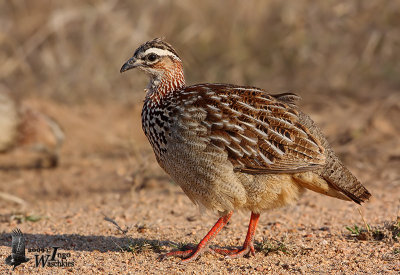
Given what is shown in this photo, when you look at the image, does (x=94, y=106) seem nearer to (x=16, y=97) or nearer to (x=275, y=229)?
(x=16, y=97)

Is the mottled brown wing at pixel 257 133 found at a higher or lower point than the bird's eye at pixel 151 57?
lower

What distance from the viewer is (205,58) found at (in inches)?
449

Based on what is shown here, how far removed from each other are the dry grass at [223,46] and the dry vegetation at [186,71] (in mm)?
23

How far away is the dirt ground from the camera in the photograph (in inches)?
186

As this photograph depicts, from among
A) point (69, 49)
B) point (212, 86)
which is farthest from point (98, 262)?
point (69, 49)

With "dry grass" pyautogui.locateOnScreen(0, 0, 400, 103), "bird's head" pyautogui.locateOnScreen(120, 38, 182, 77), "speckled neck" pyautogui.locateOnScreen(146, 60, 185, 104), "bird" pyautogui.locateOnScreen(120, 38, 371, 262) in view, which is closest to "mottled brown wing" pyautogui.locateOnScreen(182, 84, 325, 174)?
"bird" pyautogui.locateOnScreen(120, 38, 371, 262)

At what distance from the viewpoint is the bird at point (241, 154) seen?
469 centimetres

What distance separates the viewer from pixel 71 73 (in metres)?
11.3

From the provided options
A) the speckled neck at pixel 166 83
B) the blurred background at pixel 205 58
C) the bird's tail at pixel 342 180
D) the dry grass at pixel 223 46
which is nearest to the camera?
the bird's tail at pixel 342 180

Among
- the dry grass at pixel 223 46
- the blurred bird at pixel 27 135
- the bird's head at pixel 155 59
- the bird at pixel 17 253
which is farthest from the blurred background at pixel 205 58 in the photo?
the bird at pixel 17 253

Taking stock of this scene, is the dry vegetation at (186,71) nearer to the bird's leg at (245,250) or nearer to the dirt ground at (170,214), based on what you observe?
the dirt ground at (170,214)

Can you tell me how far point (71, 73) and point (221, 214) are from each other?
23.9 feet

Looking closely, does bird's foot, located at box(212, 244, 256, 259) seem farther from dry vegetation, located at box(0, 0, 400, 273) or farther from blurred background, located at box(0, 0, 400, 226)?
blurred background, located at box(0, 0, 400, 226)

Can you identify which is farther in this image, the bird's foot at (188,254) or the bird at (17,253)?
the bird's foot at (188,254)
